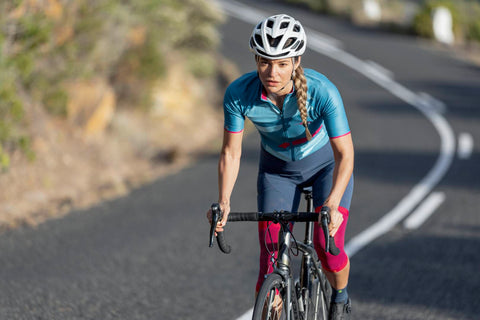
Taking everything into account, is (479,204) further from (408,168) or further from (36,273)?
(36,273)

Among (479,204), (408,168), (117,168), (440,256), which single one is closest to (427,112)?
(408,168)

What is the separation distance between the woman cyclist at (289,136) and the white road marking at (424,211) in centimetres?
438

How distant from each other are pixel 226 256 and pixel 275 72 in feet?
12.7

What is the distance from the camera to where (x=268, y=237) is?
443 centimetres

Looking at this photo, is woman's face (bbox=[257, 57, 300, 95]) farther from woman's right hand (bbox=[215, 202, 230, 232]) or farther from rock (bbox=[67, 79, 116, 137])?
rock (bbox=[67, 79, 116, 137])

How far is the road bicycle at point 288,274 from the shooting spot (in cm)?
374

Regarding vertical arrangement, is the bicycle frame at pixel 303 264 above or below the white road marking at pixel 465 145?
above

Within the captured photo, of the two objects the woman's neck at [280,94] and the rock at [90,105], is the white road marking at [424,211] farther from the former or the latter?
the rock at [90,105]

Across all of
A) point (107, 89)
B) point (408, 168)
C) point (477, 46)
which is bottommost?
point (477, 46)

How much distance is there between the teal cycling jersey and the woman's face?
18 cm

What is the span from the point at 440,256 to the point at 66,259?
13.5 ft

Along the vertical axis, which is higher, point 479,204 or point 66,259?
point 66,259

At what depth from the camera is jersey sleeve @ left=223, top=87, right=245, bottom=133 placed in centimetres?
430

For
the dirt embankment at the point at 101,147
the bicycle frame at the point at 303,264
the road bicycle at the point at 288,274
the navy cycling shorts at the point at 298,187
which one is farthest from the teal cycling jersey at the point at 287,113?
the dirt embankment at the point at 101,147
